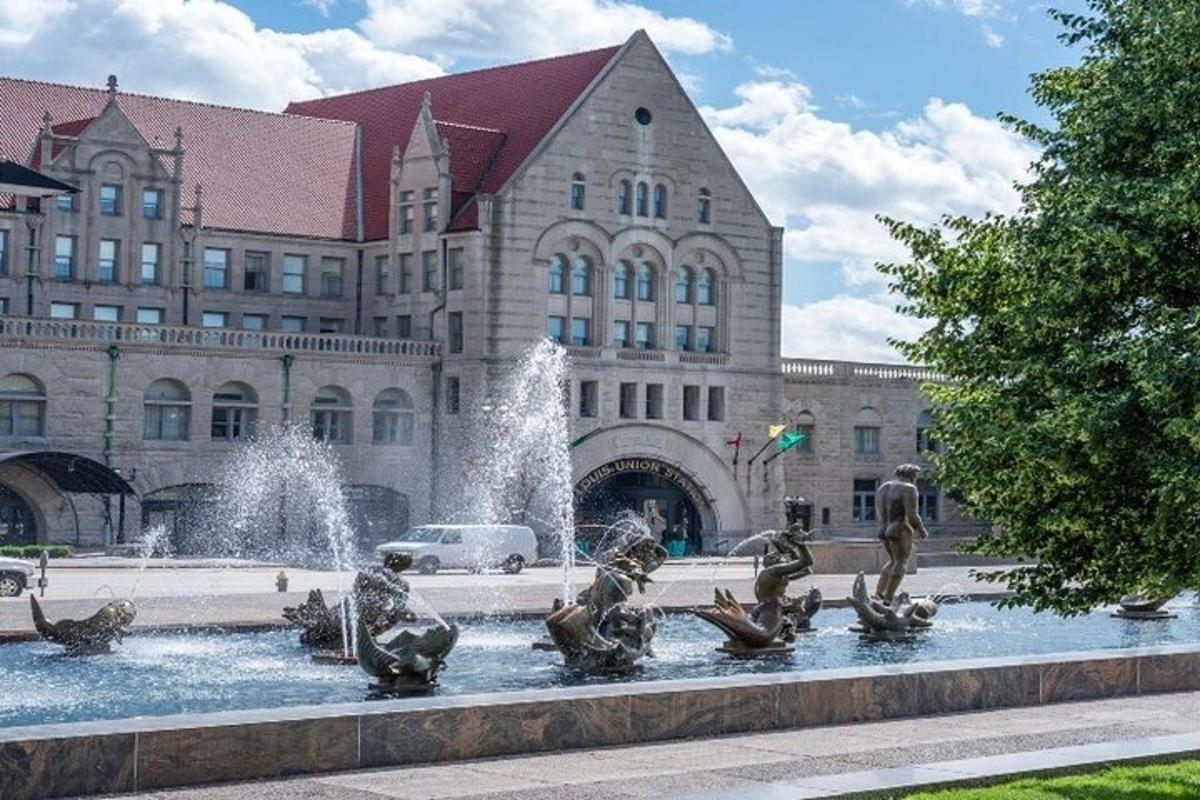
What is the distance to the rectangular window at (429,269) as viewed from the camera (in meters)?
89.7

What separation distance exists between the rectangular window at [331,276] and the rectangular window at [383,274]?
1.49m

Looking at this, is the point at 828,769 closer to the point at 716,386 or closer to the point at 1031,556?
the point at 1031,556

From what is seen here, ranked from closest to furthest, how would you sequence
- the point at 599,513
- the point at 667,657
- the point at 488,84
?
the point at 667,657, the point at 599,513, the point at 488,84

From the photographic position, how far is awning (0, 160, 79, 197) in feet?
257

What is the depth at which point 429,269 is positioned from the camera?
295 ft

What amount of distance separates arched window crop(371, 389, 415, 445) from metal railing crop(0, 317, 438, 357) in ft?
5.53

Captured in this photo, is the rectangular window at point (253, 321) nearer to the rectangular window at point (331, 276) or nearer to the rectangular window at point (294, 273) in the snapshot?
the rectangular window at point (294, 273)

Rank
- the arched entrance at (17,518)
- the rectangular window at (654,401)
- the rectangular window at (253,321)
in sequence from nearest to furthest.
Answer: the arched entrance at (17,518) < the rectangular window at (253,321) < the rectangular window at (654,401)

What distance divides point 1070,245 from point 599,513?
69.1 metres

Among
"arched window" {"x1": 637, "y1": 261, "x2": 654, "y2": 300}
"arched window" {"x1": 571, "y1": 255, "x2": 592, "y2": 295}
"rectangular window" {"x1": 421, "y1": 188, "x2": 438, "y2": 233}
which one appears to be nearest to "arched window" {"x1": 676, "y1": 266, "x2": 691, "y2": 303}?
"arched window" {"x1": 637, "y1": 261, "x2": 654, "y2": 300}

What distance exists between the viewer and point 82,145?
275 feet

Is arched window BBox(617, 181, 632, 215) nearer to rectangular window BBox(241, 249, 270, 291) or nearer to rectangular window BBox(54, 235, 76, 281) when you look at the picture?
rectangular window BBox(241, 249, 270, 291)

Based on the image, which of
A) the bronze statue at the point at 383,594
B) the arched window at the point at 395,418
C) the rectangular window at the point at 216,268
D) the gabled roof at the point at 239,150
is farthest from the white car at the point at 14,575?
the rectangular window at the point at 216,268

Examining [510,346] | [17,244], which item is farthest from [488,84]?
[17,244]
